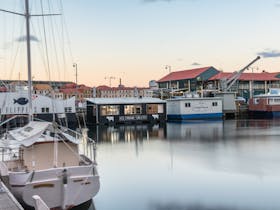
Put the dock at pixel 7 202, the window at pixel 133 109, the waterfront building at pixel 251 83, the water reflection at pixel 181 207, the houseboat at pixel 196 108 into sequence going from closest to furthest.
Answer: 1. the dock at pixel 7 202
2. the water reflection at pixel 181 207
3. the window at pixel 133 109
4. the houseboat at pixel 196 108
5. the waterfront building at pixel 251 83

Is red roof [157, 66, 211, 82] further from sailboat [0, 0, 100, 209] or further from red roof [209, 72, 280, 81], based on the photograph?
sailboat [0, 0, 100, 209]

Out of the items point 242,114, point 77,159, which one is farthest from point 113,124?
point 77,159

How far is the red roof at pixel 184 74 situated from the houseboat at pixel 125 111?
104ft

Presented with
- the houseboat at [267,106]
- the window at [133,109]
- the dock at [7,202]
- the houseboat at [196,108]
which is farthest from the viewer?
the houseboat at [267,106]

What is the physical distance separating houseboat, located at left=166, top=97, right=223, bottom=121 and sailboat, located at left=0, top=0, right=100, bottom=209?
42.0m

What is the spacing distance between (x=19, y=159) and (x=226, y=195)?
6999 mm

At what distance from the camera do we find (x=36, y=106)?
153 feet

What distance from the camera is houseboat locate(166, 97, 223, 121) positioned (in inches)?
2112

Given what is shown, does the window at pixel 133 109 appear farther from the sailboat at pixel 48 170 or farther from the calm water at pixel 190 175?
the sailboat at pixel 48 170

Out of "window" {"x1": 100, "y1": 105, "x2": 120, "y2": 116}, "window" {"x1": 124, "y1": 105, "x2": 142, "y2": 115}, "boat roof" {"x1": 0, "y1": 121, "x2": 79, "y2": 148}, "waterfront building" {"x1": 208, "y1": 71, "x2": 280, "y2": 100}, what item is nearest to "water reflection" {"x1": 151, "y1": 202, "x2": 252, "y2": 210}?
"boat roof" {"x1": 0, "y1": 121, "x2": 79, "y2": 148}

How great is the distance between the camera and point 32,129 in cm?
1147

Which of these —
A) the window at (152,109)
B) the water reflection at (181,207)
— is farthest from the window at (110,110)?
the water reflection at (181,207)

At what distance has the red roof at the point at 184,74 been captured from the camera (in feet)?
260

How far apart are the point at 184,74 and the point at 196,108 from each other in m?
30.8
